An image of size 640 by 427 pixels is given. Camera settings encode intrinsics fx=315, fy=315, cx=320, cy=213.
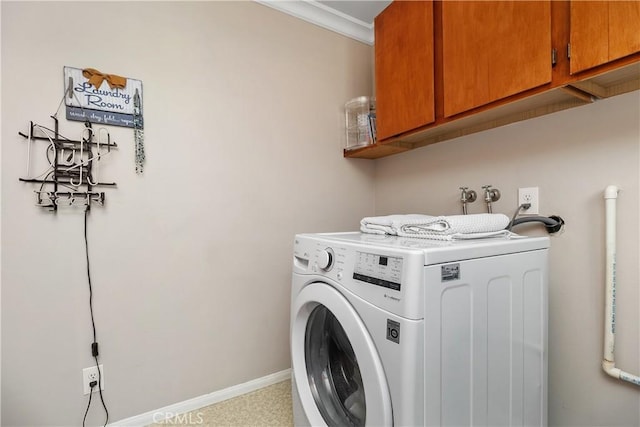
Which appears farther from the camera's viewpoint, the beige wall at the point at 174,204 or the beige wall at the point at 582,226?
the beige wall at the point at 174,204

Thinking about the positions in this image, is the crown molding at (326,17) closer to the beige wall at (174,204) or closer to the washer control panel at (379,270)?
the beige wall at (174,204)

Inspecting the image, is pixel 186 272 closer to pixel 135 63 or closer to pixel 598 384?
pixel 135 63

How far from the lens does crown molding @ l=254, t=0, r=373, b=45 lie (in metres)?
1.86

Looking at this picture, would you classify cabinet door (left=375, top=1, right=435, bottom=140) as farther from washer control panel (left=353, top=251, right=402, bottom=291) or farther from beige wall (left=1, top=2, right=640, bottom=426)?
washer control panel (left=353, top=251, right=402, bottom=291)

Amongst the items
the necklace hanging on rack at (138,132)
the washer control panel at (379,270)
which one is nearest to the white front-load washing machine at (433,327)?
the washer control panel at (379,270)

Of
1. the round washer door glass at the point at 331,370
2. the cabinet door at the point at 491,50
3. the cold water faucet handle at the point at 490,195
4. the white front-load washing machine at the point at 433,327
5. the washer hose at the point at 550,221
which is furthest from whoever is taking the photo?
the cold water faucet handle at the point at 490,195

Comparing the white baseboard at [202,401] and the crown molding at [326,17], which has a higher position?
the crown molding at [326,17]

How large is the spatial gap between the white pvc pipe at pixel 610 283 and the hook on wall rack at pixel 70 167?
2.00 metres

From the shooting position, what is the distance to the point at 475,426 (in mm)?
908

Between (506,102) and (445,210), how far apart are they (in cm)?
69

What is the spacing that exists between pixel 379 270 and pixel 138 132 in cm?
131

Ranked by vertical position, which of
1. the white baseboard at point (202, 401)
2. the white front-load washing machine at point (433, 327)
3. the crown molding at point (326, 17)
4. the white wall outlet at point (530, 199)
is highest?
the crown molding at point (326, 17)

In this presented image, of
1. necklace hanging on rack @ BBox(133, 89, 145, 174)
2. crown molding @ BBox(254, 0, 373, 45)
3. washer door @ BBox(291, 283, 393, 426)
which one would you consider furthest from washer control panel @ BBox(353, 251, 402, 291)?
crown molding @ BBox(254, 0, 373, 45)

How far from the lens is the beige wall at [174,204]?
4.23ft
